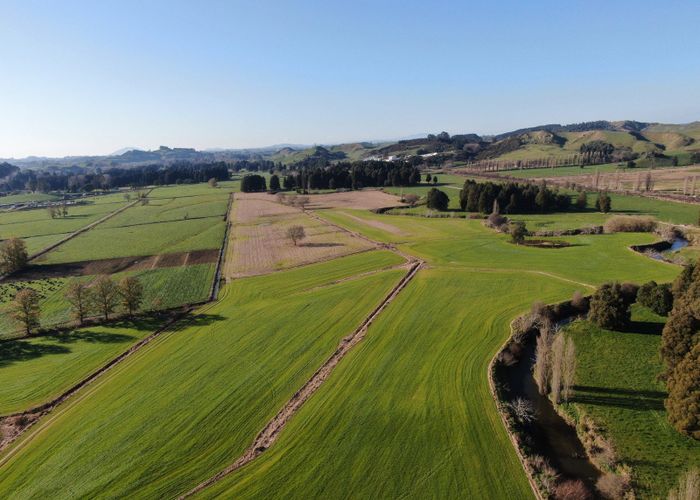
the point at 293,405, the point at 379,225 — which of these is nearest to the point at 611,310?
the point at 293,405

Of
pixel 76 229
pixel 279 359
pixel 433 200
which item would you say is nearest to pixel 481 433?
pixel 279 359

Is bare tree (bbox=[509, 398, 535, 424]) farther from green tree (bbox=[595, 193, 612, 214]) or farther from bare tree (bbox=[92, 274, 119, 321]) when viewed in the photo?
green tree (bbox=[595, 193, 612, 214])

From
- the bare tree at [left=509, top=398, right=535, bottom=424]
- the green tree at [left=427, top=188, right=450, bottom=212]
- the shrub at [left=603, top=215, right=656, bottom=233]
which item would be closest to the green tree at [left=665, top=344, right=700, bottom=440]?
the bare tree at [left=509, top=398, right=535, bottom=424]

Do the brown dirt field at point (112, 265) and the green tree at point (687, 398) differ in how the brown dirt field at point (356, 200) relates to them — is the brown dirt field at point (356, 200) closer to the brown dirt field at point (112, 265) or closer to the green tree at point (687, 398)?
the brown dirt field at point (112, 265)

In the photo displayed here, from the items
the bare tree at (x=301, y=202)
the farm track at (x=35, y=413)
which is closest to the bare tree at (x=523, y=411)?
the farm track at (x=35, y=413)

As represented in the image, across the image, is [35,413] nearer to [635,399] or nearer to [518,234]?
[635,399]
